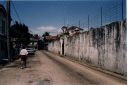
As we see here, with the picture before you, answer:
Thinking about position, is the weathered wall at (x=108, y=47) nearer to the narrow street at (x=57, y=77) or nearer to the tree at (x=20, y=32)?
the narrow street at (x=57, y=77)

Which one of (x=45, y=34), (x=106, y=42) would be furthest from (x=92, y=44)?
(x=45, y=34)

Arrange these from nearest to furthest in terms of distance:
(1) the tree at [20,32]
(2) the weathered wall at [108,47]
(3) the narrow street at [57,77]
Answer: (3) the narrow street at [57,77], (2) the weathered wall at [108,47], (1) the tree at [20,32]

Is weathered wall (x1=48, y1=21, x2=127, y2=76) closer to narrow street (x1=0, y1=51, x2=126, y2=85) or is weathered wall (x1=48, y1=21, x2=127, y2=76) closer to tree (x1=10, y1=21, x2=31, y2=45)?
narrow street (x1=0, y1=51, x2=126, y2=85)

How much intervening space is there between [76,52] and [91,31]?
996 cm

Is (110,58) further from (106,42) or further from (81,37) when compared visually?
(81,37)

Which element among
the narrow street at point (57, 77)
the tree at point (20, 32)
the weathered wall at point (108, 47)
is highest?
the tree at point (20, 32)

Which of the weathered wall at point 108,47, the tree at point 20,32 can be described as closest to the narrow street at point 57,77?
the weathered wall at point 108,47

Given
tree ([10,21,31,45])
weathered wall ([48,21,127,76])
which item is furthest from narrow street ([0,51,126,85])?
tree ([10,21,31,45])

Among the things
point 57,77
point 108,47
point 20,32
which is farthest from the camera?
point 20,32

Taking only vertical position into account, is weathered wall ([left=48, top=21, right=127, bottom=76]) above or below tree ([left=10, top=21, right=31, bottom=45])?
below

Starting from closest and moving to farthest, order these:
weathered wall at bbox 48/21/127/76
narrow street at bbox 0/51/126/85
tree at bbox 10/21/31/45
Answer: narrow street at bbox 0/51/126/85
weathered wall at bbox 48/21/127/76
tree at bbox 10/21/31/45

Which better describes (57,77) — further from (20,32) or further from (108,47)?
(20,32)

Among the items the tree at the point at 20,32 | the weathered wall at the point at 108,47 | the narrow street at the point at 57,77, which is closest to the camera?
the narrow street at the point at 57,77

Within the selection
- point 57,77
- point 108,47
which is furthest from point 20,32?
point 57,77
